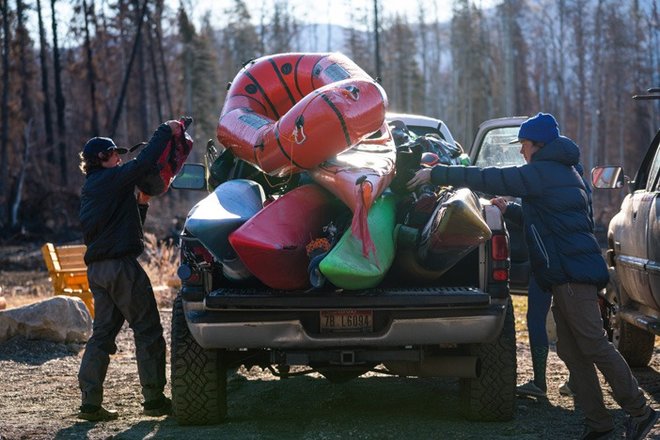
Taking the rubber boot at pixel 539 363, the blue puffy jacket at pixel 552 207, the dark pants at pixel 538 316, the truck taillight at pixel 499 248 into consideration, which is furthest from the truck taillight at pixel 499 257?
the rubber boot at pixel 539 363

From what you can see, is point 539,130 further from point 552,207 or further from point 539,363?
point 539,363

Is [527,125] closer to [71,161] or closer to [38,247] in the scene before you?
[38,247]

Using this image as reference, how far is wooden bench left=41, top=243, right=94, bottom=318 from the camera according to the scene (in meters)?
13.9

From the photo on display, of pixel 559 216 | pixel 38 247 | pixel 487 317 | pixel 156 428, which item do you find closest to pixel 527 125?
pixel 559 216

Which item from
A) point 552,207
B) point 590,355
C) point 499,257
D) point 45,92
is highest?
point 45,92

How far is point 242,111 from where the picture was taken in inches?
322

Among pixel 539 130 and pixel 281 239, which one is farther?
pixel 539 130

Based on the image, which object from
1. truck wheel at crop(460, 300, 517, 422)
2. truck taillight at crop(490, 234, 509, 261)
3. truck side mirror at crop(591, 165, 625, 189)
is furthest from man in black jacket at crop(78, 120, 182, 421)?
truck side mirror at crop(591, 165, 625, 189)

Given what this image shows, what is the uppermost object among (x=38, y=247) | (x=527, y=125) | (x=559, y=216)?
(x=527, y=125)

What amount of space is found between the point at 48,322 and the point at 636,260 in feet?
19.3

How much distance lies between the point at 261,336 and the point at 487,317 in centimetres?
136

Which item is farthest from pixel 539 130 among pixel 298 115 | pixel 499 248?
pixel 298 115

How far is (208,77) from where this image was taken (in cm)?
7581

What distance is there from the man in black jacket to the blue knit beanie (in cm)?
257
